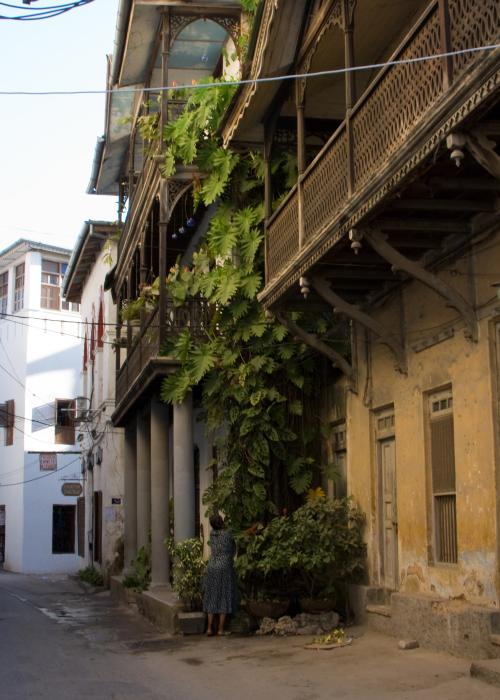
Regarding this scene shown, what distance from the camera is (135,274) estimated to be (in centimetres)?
2227

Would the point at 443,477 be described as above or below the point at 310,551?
above

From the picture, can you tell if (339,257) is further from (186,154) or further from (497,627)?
(186,154)

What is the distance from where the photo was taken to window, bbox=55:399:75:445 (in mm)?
39531

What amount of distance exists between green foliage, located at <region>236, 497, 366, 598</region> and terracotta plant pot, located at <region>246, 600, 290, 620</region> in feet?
0.69

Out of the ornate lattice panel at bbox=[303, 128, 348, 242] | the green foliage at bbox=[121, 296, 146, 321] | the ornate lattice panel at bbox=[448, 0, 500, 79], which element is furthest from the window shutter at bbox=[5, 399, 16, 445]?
the ornate lattice panel at bbox=[448, 0, 500, 79]

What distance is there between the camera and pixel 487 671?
8391mm

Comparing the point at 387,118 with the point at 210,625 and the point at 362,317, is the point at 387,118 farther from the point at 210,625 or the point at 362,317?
the point at 210,625

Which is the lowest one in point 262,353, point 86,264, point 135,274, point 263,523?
point 263,523

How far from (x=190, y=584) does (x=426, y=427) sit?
4.79 m

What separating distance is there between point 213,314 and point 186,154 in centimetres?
247

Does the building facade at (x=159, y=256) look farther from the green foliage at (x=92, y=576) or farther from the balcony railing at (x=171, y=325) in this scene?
the green foliage at (x=92, y=576)

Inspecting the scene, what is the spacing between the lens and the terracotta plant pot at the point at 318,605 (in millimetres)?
12891

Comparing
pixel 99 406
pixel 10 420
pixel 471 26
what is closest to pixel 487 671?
pixel 471 26

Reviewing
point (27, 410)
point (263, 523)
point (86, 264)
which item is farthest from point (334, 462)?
point (27, 410)
